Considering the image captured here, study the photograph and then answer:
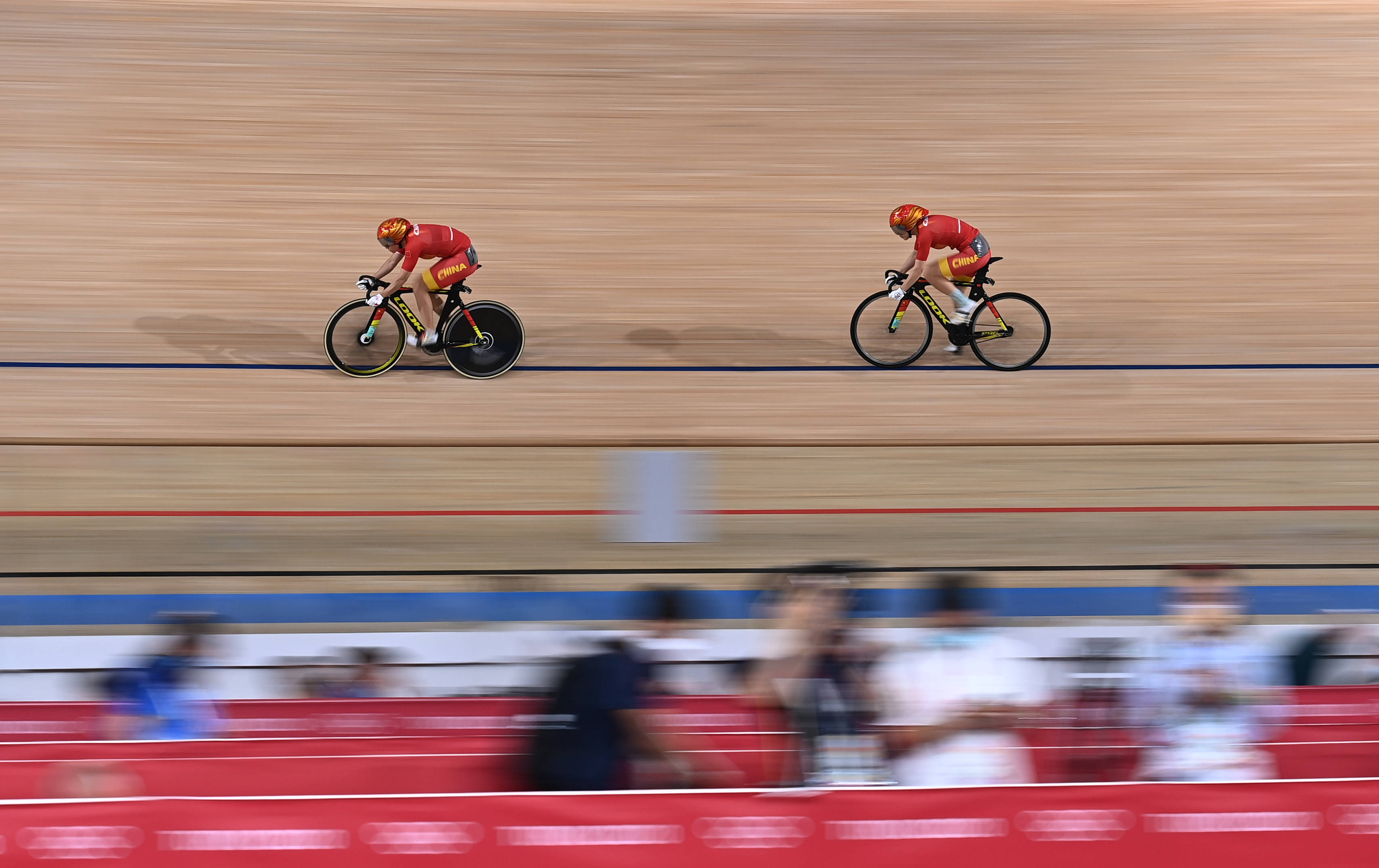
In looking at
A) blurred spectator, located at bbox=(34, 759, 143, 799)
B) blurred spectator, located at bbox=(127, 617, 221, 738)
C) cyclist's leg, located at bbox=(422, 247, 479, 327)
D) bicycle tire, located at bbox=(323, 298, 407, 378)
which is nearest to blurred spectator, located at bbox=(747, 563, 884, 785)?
blurred spectator, located at bbox=(34, 759, 143, 799)

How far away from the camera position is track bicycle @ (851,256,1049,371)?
882 centimetres

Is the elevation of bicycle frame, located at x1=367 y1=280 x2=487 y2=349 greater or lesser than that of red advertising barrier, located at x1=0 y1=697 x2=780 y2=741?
greater

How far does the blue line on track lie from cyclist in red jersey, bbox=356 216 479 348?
3.60ft

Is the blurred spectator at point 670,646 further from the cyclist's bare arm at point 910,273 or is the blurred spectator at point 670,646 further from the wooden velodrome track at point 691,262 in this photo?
the cyclist's bare arm at point 910,273

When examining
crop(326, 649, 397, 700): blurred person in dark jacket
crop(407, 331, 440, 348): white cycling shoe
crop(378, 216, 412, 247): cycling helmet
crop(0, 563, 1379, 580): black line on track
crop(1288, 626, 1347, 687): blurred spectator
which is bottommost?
crop(326, 649, 397, 700): blurred person in dark jacket

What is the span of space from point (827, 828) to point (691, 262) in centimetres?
836

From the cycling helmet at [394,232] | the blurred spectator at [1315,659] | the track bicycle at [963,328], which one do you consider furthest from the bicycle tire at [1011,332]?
the cycling helmet at [394,232]

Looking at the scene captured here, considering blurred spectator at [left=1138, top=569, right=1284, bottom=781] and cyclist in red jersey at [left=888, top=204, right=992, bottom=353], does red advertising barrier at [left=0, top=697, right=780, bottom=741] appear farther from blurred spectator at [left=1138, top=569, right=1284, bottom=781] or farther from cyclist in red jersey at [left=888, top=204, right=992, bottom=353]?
cyclist in red jersey at [left=888, top=204, right=992, bottom=353]

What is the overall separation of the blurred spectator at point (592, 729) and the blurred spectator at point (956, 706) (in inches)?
23.5

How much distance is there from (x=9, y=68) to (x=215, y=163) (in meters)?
2.57

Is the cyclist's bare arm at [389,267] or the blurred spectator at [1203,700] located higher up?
the cyclist's bare arm at [389,267]

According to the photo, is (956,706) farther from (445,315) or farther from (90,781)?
(445,315)

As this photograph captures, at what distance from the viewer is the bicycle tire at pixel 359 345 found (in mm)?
8812

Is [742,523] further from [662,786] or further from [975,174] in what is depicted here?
[975,174]
